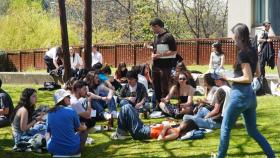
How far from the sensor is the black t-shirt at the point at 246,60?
654 cm

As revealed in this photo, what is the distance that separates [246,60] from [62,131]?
8.24ft

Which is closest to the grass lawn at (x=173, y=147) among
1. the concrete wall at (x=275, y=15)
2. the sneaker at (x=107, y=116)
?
the sneaker at (x=107, y=116)

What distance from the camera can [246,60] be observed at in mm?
6543

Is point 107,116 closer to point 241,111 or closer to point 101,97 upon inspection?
point 101,97

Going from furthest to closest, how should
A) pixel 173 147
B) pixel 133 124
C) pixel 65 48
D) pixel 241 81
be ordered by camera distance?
1. pixel 65 48
2. pixel 133 124
3. pixel 173 147
4. pixel 241 81

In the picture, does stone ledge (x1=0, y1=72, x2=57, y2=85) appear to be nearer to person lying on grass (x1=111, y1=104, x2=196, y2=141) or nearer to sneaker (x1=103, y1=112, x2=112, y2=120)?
sneaker (x1=103, y1=112, x2=112, y2=120)

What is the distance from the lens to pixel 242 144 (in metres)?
8.48

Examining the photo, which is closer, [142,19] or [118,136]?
[118,136]

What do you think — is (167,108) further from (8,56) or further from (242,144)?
(8,56)

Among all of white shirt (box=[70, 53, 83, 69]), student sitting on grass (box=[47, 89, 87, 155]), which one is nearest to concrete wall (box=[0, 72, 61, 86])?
white shirt (box=[70, 53, 83, 69])

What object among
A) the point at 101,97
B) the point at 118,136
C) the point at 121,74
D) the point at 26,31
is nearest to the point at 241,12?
the point at 121,74

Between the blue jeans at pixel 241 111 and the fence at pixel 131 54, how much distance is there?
1451 cm

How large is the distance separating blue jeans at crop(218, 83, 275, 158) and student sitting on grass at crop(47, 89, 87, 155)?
6.37ft

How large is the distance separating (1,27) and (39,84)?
18572mm
